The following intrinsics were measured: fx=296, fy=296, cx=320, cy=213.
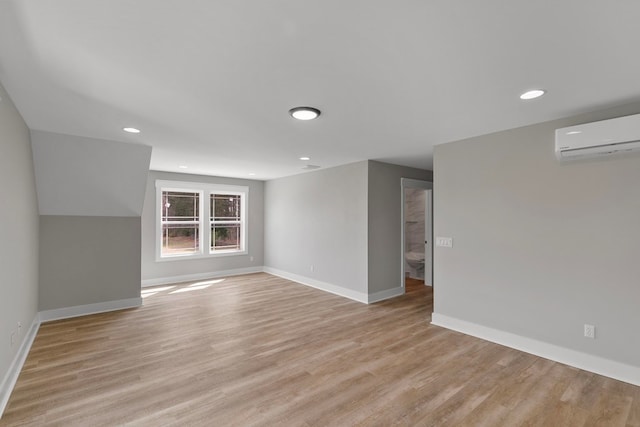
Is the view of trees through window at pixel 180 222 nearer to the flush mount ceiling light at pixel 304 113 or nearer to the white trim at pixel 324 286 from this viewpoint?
the white trim at pixel 324 286

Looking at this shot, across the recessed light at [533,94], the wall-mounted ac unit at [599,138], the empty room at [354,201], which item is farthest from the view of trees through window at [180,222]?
the wall-mounted ac unit at [599,138]

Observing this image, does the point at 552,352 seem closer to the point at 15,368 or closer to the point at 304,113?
the point at 304,113

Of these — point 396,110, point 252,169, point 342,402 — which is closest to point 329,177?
point 252,169

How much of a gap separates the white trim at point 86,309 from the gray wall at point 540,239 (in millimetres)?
4564

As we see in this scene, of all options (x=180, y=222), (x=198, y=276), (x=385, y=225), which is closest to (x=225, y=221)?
(x=180, y=222)

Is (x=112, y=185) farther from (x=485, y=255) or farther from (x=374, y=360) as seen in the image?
(x=485, y=255)

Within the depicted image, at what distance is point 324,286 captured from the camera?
18.9 feet

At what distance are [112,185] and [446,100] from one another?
4438 mm

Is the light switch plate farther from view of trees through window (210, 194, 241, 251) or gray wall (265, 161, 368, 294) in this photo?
view of trees through window (210, 194, 241, 251)

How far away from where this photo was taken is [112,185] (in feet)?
13.9

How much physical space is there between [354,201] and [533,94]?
3.11m

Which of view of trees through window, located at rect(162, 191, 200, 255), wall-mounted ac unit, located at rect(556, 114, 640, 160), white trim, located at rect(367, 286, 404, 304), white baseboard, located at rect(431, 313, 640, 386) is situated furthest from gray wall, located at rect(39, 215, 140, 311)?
wall-mounted ac unit, located at rect(556, 114, 640, 160)

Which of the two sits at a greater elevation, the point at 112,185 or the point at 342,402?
the point at 112,185

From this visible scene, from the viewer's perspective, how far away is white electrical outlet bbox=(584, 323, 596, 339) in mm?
2705
